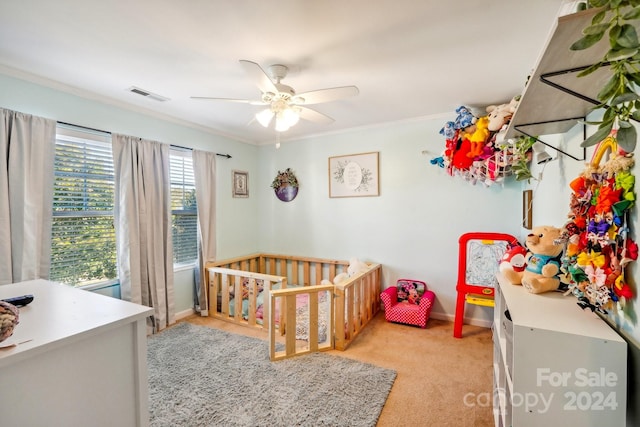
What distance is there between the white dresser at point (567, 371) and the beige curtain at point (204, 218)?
3105mm

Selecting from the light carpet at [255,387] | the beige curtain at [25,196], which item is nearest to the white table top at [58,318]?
the beige curtain at [25,196]

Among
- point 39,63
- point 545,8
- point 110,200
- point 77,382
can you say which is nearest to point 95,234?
point 110,200

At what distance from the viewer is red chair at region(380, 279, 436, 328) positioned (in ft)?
9.47

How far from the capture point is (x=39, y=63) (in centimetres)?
190

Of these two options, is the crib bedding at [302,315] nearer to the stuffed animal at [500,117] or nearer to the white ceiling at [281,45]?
the white ceiling at [281,45]

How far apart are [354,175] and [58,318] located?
2971mm

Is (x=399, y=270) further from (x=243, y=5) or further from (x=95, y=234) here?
(x=95, y=234)

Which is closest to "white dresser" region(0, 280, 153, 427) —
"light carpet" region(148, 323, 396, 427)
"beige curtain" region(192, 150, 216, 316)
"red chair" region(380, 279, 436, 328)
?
"light carpet" region(148, 323, 396, 427)

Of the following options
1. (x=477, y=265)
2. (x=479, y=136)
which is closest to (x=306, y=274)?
(x=477, y=265)

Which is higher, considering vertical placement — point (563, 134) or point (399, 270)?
point (563, 134)

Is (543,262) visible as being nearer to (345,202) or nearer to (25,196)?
(345,202)

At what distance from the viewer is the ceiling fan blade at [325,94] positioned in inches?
67.3

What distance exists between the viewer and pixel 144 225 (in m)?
2.71

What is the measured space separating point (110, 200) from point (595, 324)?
133 inches
